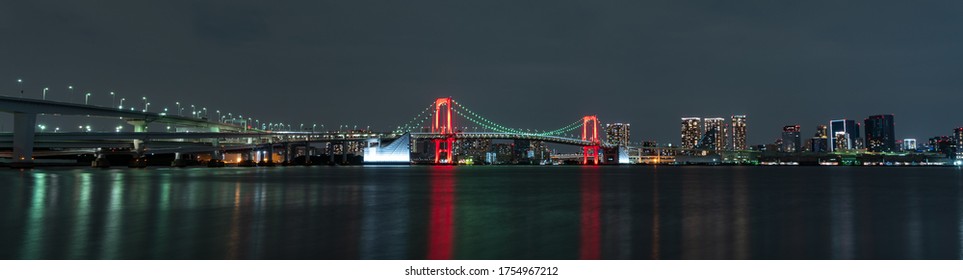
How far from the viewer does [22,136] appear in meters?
49.0

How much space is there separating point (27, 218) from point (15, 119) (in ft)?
144

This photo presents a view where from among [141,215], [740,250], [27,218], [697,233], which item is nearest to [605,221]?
[697,233]

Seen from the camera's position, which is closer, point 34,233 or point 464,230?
point 34,233

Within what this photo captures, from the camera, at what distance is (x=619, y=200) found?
20328mm

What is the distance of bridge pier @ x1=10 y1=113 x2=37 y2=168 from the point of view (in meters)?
48.8

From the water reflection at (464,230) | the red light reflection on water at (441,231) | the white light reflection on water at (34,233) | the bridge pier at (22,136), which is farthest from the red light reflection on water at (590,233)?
the bridge pier at (22,136)

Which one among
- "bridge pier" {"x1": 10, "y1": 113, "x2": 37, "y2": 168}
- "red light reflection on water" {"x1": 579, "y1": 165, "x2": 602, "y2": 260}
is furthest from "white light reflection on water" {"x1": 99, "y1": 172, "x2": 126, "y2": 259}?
"bridge pier" {"x1": 10, "y1": 113, "x2": 37, "y2": 168}

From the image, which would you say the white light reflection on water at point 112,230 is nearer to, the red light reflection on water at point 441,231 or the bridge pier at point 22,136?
the red light reflection on water at point 441,231

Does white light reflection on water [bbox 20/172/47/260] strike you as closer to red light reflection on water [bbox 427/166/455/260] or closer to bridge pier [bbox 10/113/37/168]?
red light reflection on water [bbox 427/166/455/260]

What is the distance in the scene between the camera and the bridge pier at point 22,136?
160ft

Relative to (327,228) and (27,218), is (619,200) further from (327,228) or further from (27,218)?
(27,218)

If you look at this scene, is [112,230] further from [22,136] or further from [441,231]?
[22,136]

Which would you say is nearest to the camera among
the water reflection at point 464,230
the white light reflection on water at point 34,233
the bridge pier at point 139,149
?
the white light reflection on water at point 34,233

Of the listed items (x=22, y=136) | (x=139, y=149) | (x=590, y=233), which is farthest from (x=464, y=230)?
(x=139, y=149)
